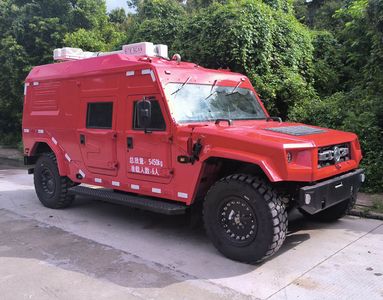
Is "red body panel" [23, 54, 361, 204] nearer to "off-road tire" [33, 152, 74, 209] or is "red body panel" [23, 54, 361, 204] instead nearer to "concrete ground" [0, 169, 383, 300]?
"off-road tire" [33, 152, 74, 209]

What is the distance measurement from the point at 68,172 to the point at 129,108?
6.14 ft

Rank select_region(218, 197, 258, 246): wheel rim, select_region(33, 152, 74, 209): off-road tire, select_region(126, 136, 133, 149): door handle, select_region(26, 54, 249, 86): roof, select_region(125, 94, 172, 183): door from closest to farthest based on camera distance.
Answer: select_region(218, 197, 258, 246): wheel rim
select_region(125, 94, 172, 183): door
select_region(26, 54, 249, 86): roof
select_region(126, 136, 133, 149): door handle
select_region(33, 152, 74, 209): off-road tire

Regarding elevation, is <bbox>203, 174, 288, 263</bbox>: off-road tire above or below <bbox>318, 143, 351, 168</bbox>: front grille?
below

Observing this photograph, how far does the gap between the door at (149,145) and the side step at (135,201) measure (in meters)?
0.28

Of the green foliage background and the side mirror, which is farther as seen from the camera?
the green foliage background

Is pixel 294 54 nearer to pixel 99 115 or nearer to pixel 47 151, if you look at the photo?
pixel 99 115

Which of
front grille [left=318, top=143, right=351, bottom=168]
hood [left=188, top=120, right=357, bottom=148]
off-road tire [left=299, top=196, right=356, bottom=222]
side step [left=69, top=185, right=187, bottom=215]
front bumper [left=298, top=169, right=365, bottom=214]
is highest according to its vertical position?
hood [left=188, top=120, right=357, bottom=148]

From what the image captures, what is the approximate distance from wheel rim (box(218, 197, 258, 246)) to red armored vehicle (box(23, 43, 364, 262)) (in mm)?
11

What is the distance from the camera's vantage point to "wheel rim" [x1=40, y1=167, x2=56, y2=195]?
7314 mm

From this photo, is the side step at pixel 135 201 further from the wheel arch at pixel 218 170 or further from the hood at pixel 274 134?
the hood at pixel 274 134

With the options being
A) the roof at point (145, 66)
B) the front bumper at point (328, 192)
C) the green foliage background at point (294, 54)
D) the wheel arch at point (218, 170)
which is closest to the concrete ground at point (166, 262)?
the front bumper at point (328, 192)

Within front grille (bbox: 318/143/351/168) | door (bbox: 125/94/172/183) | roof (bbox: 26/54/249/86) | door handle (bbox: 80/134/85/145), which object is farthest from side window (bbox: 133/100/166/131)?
front grille (bbox: 318/143/351/168)

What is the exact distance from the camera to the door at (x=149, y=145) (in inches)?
209

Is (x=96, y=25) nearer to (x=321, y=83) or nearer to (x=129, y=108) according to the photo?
(x=321, y=83)
